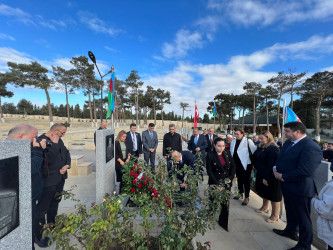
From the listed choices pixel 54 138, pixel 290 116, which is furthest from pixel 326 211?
pixel 54 138

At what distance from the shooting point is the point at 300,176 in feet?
7.18

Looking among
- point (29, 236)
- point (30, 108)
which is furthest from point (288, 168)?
point (30, 108)

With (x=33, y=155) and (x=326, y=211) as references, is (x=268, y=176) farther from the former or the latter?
(x=33, y=155)

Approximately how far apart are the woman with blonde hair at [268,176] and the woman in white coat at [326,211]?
51.4 inches

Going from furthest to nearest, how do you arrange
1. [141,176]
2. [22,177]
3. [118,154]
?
[118,154] < [141,176] < [22,177]

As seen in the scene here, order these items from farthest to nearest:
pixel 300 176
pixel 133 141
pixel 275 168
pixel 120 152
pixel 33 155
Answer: pixel 133 141 → pixel 120 152 → pixel 275 168 → pixel 300 176 → pixel 33 155

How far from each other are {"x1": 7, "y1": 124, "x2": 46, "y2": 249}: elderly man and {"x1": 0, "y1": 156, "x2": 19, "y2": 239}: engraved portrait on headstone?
1.34 ft

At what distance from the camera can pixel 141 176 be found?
9.77ft

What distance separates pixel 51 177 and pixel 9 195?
137cm

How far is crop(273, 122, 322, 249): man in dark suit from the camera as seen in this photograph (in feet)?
7.09

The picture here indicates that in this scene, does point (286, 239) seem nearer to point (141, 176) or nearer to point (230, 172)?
point (230, 172)

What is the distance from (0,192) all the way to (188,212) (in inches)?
65.7

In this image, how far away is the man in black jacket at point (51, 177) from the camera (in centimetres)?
232

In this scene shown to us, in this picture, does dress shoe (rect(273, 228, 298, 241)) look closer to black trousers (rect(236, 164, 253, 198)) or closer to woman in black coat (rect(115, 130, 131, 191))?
black trousers (rect(236, 164, 253, 198))
